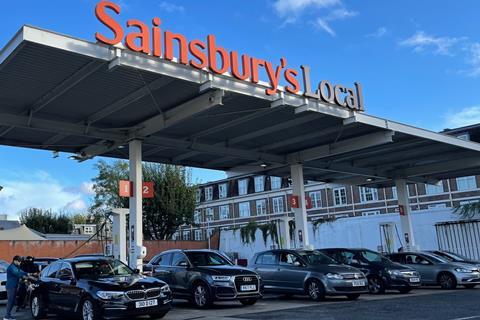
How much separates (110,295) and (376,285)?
30.9ft

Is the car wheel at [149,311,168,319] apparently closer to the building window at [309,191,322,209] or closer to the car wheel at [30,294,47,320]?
the car wheel at [30,294,47,320]

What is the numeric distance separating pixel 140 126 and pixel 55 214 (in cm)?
4464

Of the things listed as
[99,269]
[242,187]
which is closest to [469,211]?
[99,269]

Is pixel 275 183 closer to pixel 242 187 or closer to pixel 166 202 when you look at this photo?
pixel 242 187

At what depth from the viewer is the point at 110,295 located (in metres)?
10.6

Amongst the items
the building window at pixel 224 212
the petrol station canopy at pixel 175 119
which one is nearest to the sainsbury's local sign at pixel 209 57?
the petrol station canopy at pixel 175 119

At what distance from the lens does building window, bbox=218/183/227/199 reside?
251ft

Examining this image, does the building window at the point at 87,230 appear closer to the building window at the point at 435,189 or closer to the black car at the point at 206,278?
the building window at the point at 435,189

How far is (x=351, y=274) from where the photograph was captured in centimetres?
1459

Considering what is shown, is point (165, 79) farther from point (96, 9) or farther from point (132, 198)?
point (132, 198)

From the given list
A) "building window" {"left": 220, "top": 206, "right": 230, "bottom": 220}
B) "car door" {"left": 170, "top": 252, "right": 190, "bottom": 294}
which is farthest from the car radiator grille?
"building window" {"left": 220, "top": 206, "right": 230, "bottom": 220}

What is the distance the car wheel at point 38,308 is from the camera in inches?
495

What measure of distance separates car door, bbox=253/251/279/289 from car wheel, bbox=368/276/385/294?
330 cm

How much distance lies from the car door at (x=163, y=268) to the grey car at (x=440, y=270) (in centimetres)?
891
